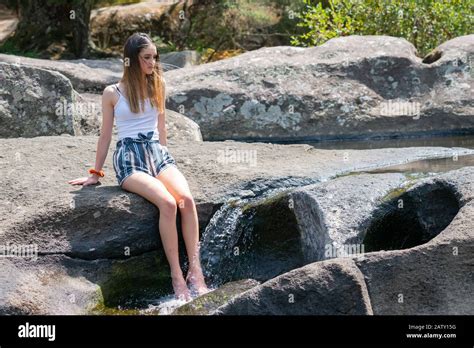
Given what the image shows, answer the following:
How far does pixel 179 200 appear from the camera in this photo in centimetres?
630

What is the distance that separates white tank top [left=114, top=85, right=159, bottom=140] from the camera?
6.69 meters

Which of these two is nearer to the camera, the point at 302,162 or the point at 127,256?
the point at 127,256

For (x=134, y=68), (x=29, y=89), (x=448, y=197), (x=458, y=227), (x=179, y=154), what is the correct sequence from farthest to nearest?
1. (x=29, y=89)
2. (x=179, y=154)
3. (x=134, y=68)
4. (x=448, y=197)
5. (x=458, y=227)

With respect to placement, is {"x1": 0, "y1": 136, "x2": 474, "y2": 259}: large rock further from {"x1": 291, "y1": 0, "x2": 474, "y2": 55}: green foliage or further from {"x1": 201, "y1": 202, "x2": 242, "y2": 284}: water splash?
{"x1": 291, "y1": 0, "x2": 474, "y2": 55}: green foliage

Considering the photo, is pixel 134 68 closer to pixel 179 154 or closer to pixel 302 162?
pixel 179 154

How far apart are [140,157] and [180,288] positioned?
100 centimetres

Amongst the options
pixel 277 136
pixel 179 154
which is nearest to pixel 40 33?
pixel 277 136

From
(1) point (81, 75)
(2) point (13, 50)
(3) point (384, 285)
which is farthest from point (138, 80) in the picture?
(2) point (13, 50)

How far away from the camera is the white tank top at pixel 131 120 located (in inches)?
263

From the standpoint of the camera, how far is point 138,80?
665 centimetres

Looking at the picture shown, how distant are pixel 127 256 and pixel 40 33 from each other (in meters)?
9.57

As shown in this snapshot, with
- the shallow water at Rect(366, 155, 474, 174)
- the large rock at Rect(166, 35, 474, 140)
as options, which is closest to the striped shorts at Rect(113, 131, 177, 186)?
the shallow water at Rect(366, 155, 474, 174)

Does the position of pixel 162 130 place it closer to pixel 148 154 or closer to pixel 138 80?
pixel 148 154

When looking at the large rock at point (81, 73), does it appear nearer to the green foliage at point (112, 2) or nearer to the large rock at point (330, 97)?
the large rock at point (330, 97)
